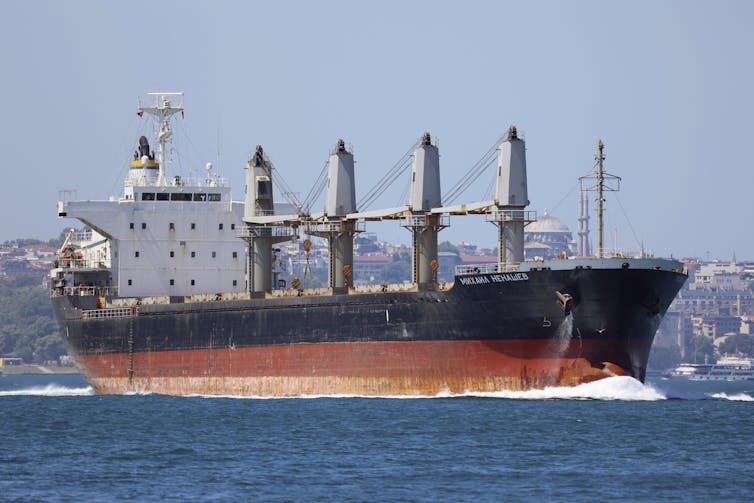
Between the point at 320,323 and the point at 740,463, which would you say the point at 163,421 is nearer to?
the point at 320,323

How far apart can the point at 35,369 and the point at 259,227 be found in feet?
380

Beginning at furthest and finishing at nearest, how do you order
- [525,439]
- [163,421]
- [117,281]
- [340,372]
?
[117,281]
[340,372]
[163,421]
[525,439]

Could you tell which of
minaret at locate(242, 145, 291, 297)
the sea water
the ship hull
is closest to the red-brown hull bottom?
the ship hull

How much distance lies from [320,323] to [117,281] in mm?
13170

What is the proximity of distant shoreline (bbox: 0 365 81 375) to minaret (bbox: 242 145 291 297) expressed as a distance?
112 meters

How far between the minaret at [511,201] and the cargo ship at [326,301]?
0.19ft

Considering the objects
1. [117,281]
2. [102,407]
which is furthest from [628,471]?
[117,281]

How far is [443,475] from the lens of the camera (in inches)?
1331

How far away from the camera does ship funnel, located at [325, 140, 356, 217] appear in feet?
187

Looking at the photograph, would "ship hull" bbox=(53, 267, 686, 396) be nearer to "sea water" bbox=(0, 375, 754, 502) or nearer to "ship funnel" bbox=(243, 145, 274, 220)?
"sea water" bbox=(0, 375, 754, 502)

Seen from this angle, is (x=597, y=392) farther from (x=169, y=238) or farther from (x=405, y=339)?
(x=169, y=238)

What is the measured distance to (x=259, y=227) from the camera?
5984 centimetres

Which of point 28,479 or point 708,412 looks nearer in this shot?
point 28,479

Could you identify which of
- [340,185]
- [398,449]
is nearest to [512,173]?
[340,185]
